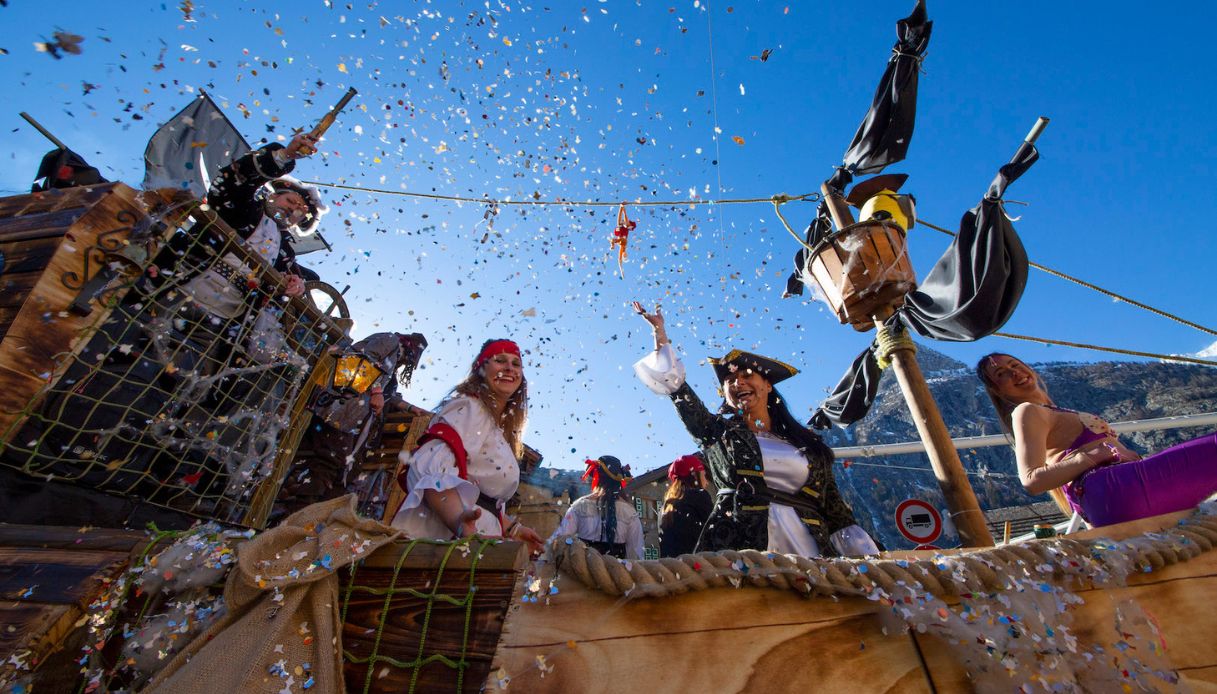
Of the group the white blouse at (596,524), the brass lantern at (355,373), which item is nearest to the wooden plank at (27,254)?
the brass lantern at (355,373)

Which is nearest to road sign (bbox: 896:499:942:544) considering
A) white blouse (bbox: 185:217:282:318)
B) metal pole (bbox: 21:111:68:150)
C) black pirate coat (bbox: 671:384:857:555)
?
black pirate coat (bbox: 671:384:857:555)

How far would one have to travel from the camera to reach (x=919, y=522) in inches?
172

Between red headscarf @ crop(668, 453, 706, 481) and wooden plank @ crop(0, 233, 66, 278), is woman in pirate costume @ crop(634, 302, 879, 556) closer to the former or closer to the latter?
red headscarf @ crop(668, 453, 706, 481)

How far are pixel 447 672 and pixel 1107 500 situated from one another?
3055 millimetres

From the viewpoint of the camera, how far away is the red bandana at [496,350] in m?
3.10

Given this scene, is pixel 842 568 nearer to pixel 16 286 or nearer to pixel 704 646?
pixel 704 646

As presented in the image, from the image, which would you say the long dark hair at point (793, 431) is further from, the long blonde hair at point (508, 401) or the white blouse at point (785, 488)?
the long blonde hair at point (508, 401)

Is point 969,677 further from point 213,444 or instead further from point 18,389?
point 213,444

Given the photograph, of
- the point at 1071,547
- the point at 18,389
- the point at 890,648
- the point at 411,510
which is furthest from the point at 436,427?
the point at 1071,547

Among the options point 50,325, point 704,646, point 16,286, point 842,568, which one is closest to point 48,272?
point 16,286

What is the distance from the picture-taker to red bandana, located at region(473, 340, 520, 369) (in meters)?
3.10

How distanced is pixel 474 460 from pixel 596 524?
346 centimetres

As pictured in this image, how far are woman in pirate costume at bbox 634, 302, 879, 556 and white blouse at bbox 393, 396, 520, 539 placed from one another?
1.28 metres

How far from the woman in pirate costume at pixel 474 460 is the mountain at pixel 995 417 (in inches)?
1671
